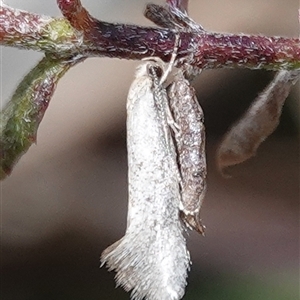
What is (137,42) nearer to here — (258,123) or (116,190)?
(258,123)

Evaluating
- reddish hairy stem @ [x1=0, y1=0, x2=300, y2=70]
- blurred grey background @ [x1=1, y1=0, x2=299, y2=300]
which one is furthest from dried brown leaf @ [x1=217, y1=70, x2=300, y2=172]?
blurred grey background @ [x1=1, y1=0, x2=299, y2=300]

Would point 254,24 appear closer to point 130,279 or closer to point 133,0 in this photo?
point 133,0

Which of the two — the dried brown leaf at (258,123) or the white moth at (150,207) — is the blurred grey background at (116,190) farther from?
the white moth at (150,207)

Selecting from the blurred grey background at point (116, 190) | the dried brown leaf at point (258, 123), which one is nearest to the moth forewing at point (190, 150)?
the dried brown leaf at point (258, 123)

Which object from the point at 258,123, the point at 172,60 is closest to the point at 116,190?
the point at 258,123

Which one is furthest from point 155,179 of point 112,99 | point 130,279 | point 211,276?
point 112,99

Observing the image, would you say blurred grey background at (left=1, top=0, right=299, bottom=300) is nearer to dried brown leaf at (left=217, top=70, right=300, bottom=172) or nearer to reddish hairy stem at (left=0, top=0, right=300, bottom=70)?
dried brown leaf at (left=217, top=70, right=300, bottom=172)

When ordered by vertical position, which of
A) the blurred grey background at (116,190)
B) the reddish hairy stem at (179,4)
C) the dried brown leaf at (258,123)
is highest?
the reddish hairy stem at (179,4)
